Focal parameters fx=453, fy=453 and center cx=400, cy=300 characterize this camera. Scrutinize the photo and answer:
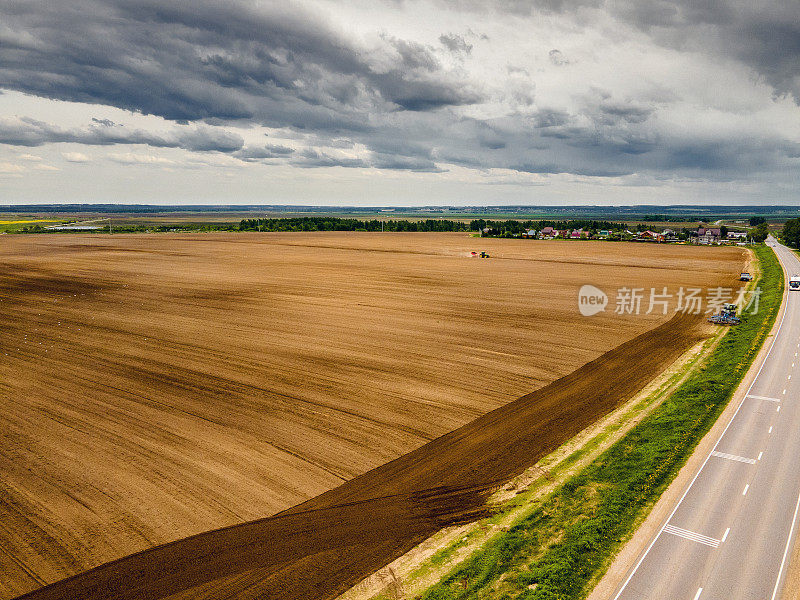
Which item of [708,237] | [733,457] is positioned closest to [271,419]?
[733,457]

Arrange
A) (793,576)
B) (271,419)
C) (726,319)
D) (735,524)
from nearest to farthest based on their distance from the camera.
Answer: (793,576) → (735,524) → (271,419) → (726,319)

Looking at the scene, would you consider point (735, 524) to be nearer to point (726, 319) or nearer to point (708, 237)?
point (726, 319)

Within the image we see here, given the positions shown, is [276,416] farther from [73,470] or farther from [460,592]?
[460,592]

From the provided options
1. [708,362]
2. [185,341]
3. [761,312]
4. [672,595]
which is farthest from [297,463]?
[761,312]

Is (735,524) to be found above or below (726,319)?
below

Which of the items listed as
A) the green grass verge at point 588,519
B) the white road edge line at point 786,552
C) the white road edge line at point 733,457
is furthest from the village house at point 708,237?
the white road edge line at point 786,552

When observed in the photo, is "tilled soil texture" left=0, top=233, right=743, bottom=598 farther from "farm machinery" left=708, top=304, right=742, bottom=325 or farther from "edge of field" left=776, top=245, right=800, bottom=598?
"edge of field" left=776, top=245, right=800, bottom=598

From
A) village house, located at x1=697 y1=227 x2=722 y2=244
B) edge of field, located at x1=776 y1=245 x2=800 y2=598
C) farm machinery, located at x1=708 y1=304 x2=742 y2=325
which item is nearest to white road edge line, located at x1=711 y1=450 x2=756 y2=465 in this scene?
edge of field, located at x1=776 y1=245 x2=800 y2=598

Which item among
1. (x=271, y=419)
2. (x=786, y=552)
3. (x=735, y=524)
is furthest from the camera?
(x=271, y=419)
